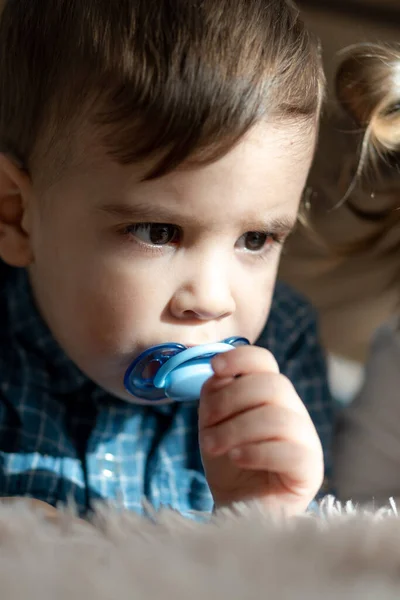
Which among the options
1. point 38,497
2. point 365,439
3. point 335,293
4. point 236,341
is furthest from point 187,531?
point 335,293

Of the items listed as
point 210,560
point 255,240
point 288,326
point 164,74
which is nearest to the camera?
point 210,560

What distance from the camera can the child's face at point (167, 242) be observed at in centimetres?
79

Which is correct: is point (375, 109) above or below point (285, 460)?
above

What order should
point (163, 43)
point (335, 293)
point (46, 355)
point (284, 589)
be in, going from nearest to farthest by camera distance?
1. point (284, 589)
2. point (163, 43)
3. point (46, 355)
4. point (335, 293)

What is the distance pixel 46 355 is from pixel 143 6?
0.46 metres

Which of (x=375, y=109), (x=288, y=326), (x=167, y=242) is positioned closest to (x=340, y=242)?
(x=288, y=326)

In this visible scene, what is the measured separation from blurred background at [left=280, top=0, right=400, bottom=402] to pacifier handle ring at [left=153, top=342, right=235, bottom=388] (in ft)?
1.20

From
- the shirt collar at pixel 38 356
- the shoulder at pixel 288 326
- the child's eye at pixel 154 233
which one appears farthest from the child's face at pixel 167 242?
the shoulder at pixel 288 326

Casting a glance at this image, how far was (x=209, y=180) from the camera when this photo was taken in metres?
0.78

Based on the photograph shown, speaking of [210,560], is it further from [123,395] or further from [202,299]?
[123,395]

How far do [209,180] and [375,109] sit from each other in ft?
1.03

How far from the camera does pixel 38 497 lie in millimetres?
965

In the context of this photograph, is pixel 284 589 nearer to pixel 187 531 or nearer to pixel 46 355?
pixel 187 531

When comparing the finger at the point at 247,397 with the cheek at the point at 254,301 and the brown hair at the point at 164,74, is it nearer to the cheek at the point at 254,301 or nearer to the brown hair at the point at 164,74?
the cheek at the point at 254,301
